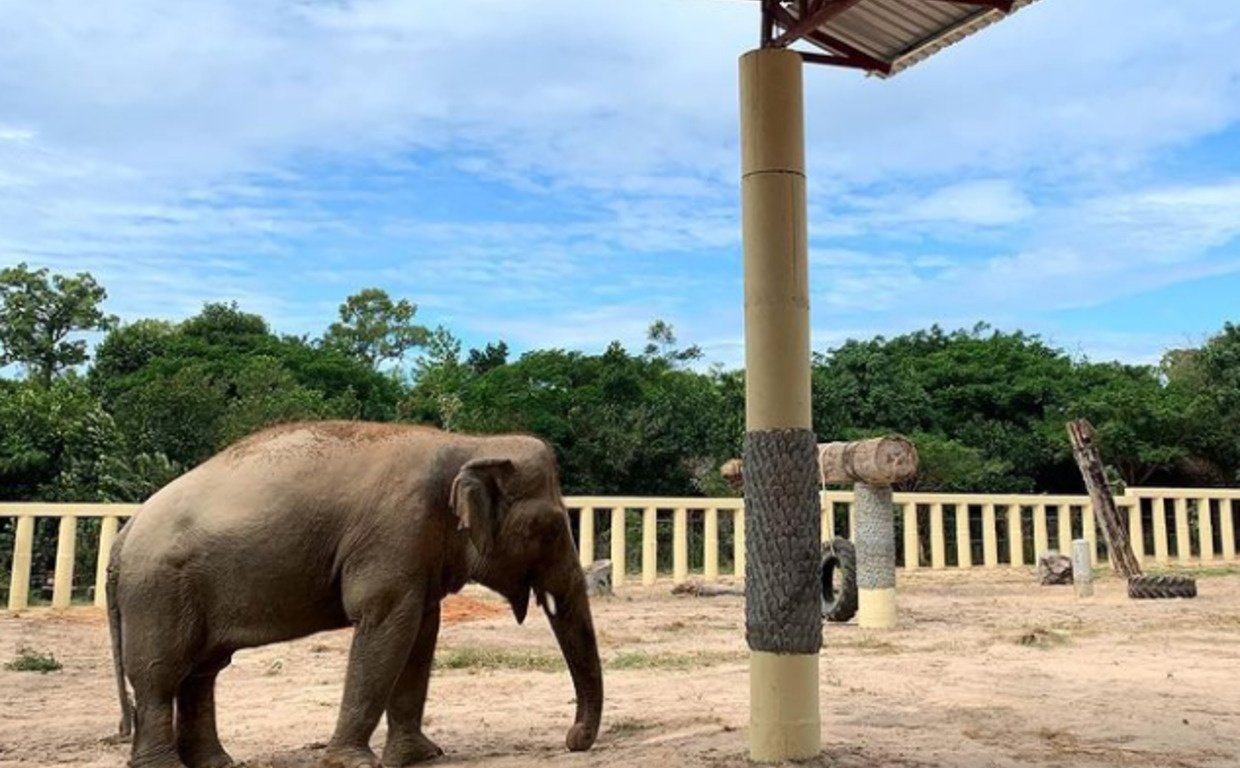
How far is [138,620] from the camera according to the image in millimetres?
5613

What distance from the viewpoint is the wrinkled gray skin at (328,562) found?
5547 mm

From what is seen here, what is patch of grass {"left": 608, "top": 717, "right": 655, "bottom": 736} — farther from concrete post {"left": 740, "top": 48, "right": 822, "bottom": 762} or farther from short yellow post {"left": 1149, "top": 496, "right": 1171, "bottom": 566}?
short yellow post {"left": 1149, "top": 496, "right": 1171, "bottom": 566}

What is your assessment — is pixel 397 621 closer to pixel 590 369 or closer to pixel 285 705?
pixel 285 705

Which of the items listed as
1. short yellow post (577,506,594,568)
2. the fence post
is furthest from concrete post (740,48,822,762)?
the fence post

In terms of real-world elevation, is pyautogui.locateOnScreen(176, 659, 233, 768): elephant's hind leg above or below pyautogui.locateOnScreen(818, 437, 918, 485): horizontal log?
below

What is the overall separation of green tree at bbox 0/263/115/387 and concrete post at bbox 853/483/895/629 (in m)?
36.8

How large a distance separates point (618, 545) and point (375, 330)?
120ft

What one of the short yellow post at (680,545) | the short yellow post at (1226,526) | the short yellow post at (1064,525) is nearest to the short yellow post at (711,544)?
the short yellow post at (680,545)

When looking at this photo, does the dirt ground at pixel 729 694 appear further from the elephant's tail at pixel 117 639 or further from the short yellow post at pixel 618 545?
the short yellow post at pixel 618 545

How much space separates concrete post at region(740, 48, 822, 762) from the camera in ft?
18.1

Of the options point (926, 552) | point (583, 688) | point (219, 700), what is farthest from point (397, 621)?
point (926, 552)

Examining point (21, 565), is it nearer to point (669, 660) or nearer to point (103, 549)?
point (103, 549)

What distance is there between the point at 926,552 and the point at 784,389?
22.4 meters

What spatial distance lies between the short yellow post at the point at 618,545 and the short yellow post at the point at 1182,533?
13.8m
